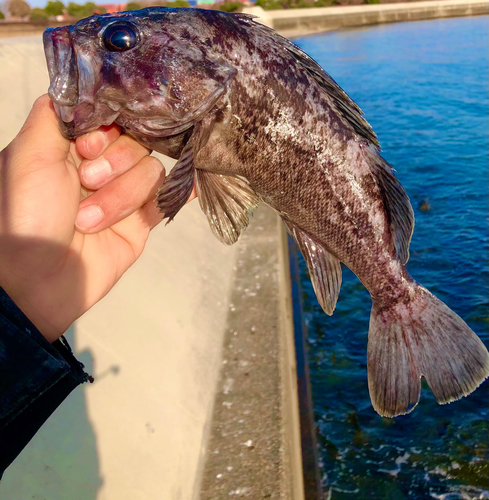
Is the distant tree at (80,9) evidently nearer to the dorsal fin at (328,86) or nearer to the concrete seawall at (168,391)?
the concrete seawall at (168,391)

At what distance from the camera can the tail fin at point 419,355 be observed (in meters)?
2.32

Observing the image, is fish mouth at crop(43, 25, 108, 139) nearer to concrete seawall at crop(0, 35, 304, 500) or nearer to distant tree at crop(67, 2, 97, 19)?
concrete seawall at crop(0, 35, 304, 500)

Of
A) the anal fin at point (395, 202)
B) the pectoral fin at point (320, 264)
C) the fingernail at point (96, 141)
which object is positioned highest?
the fingernail at point (96, 141)

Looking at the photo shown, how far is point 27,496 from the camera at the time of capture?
2570 mm

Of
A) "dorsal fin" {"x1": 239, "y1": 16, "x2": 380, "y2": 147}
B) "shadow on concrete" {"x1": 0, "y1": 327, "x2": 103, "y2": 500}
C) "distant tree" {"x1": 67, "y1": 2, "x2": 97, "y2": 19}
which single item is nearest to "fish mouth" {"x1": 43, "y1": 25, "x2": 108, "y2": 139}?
"dorsal fin" {"x1": 239, "y1": 16, "x2": 380, "y2": 147}

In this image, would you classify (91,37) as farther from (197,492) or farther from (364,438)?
(364,438)

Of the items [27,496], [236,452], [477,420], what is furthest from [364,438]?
[27,496]

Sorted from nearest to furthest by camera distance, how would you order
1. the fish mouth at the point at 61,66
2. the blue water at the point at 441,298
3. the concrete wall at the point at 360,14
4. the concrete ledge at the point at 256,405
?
the fish mouth at the point at 61,66 → the concrete ledge at the point at 256,405 → the blue water at the point at 441,298 → the concrete wall at the point at 360,14

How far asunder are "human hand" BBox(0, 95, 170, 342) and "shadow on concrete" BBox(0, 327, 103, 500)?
3.57 ft

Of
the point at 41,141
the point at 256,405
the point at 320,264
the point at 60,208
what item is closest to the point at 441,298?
the point at 256,405

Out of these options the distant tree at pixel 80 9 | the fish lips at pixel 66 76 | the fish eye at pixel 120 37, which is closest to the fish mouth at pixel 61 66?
the fish lips at pixel 66 76

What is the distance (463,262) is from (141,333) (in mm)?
5914

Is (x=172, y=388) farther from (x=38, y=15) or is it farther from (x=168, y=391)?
(x=38, y=15)

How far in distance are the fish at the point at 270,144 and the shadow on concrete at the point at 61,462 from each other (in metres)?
1.62
